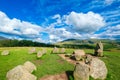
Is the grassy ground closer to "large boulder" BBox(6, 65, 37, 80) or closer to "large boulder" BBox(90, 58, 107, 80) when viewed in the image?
"large boulder" BBox(6, 65, 37, 80)

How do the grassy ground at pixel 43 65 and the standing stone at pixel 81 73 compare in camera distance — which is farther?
the grassy ground at pixel 43 65

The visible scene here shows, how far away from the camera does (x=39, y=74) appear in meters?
24.6

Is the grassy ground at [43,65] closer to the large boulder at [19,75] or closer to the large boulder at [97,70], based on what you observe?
the large boulder at [19,75]

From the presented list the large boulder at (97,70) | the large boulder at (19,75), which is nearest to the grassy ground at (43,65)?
the large boulder at (19,75)

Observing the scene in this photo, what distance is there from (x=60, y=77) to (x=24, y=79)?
5718 mm

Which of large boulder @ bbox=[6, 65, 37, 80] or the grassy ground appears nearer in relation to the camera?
large boulder @ bbox=[6, 65, 37, 80]

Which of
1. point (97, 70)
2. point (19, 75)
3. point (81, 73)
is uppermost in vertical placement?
point (97, 70)

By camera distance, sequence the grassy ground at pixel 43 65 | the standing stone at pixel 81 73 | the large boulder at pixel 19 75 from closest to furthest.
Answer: the large boulder at pixel 19 75 → the standing stone at pixel 81 73 → the grassy ground at pixel 43 65

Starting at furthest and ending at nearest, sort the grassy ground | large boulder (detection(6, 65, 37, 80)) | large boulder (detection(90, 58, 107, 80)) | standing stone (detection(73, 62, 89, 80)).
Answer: the grassy ground, large boulder (detection(90, 58, 107, 80)), standing stone (detection(73, 62, 89, 80)), large boulder (detection(6, 65, 37, 80))

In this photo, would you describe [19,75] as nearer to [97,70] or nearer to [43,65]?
[43,65]

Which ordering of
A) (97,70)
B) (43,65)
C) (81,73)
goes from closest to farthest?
(81,73) < (97,70) < (43,65)

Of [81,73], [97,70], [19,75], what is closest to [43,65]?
[19,75]

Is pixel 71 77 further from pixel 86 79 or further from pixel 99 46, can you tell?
pixel 99 46

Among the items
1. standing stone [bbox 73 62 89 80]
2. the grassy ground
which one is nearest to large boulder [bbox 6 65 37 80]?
the grassy ground
